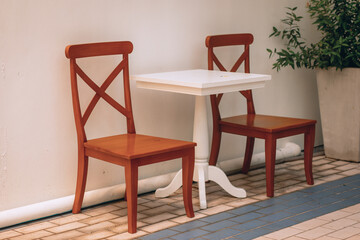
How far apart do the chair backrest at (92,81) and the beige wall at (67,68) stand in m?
0.18

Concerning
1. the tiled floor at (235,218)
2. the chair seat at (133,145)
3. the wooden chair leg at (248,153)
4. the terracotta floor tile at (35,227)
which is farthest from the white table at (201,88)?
the terracotta floor tile at (35,227)

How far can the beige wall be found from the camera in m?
3.76

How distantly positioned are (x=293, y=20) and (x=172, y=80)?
6.51 ft

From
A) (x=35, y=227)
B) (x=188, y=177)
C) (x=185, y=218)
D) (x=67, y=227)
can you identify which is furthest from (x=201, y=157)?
→ (x=35, y=227)

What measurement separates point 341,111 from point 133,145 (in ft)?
7.41

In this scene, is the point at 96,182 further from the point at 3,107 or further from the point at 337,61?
the point at 337,61

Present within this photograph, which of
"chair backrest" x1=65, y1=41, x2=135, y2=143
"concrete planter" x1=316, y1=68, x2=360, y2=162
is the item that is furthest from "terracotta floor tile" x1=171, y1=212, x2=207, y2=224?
"concrete planter" x1=316, y1=68, x2=360, y2=162

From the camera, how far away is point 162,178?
4512 millimetres

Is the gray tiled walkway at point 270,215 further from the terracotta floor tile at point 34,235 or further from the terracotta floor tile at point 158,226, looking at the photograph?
the terracotta floor tile at point 34,235

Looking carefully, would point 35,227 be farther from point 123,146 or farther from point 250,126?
point 250,126

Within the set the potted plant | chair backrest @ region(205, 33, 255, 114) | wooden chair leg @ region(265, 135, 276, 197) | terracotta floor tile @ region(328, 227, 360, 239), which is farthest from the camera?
the potted plant

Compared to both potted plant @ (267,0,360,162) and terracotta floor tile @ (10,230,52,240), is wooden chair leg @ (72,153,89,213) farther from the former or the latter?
potted plant @ (267,0,360,162)

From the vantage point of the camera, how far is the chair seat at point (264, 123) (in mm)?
4309

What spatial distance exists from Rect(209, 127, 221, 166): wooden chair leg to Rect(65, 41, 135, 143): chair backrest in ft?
2.64
